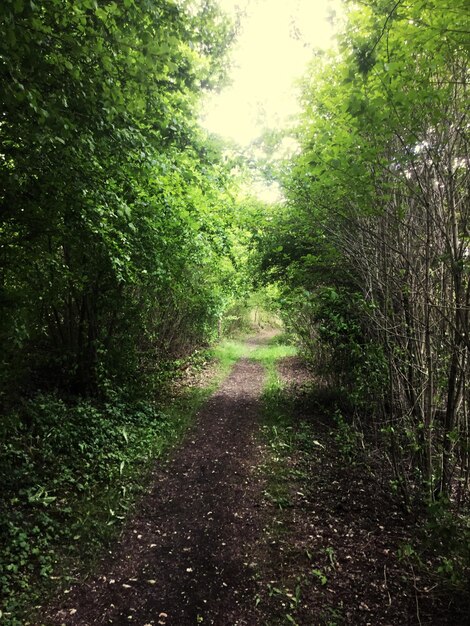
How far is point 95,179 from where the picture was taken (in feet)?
13.0

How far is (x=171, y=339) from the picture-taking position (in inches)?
520

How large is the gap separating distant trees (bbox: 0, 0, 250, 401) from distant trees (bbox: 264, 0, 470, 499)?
1.73m

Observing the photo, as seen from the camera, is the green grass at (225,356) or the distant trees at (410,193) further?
the green grass at (225,356)

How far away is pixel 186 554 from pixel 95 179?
4.31m

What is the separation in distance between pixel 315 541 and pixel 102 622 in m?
2.32

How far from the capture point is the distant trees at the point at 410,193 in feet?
9.63

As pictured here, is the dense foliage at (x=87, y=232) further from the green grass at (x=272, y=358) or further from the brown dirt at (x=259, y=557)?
the green grass at (x=272, y=358)

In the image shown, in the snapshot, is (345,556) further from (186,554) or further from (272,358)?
(272,358)

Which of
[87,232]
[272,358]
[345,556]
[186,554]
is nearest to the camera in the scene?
[345,556]

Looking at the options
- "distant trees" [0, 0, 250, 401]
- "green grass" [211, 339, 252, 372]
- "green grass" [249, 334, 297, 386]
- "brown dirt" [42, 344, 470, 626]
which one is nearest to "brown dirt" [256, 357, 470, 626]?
"brown dirt" [42, 344, 470, 626]

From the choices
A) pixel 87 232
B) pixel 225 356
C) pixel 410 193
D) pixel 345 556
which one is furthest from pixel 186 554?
pixel 225 356

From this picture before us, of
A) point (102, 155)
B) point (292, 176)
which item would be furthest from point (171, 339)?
point (102, 155)

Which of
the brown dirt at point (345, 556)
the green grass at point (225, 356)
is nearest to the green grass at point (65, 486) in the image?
the brown dirt at point (345, 556)

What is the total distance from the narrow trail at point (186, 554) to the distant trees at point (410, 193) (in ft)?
7.20
